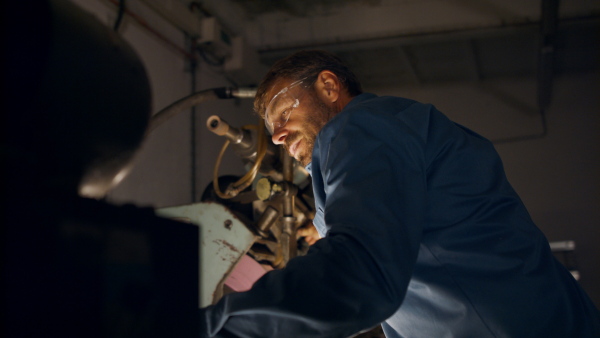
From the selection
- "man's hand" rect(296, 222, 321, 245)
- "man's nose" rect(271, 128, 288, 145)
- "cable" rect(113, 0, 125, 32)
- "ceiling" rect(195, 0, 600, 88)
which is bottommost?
"man's hand" rect(296, 222, 321, 245)

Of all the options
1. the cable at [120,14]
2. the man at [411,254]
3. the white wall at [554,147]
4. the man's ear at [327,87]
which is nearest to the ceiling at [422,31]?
the white wall at [554,147]

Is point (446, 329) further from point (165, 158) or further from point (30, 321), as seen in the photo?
point (165, 158)

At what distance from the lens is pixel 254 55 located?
281cm

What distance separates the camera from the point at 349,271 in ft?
1.53

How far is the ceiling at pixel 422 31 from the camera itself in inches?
98.0

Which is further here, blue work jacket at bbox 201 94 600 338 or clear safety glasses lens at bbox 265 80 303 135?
clear safety glasses lens at bbox 265 80 303 135

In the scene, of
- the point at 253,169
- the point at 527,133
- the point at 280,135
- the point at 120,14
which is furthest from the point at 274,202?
the point at 527,133

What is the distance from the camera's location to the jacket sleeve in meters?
0.46

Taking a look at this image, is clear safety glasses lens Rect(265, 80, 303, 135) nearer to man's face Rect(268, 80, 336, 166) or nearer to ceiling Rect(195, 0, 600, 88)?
man's face Rect(268, 80, 336, 166)

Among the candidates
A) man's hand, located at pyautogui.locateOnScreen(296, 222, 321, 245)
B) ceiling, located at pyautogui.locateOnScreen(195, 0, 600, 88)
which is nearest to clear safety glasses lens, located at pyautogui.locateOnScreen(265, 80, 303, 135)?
man's hand, located at pyautogui.locateOnScreen(296, 222, 321, 245)

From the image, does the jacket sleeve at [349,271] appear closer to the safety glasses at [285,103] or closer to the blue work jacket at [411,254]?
the blue work jacket at [411,254]

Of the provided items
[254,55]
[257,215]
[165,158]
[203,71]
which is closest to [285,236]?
[257,215]

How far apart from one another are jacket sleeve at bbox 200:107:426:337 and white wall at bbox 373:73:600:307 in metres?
2.96

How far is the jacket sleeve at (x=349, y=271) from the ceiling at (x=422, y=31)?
2058 millimetres
